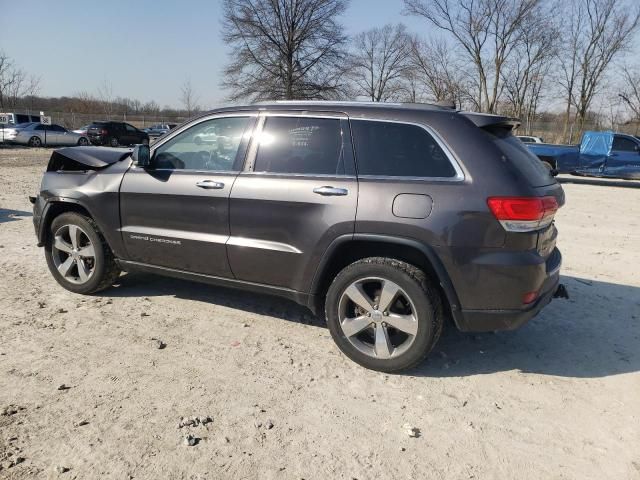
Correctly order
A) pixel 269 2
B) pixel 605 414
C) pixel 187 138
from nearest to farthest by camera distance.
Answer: pixel 605 414 < pixel 187 138 < pixel 269 2

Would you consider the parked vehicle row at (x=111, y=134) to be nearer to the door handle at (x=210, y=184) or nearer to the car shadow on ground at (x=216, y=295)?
the car shadow on ground at (x=216, y=295)

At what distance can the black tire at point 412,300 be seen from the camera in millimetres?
3186

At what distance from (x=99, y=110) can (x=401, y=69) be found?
36.2 meters

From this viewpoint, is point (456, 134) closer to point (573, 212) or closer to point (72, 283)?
point (72, 283)

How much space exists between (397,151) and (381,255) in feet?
2.37

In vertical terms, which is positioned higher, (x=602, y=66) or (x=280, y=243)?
(x=602, y=66)

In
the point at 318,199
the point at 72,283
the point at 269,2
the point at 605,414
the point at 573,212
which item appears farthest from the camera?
the point at 269,2

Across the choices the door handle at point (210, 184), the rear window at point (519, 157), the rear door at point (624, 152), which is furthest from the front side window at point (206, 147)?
the rear door at point (624, 152)

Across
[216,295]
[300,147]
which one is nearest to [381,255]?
[300,147]

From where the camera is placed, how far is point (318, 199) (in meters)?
3.42

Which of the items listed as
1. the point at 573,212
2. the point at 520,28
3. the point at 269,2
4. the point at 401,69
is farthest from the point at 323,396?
the point at 401,69

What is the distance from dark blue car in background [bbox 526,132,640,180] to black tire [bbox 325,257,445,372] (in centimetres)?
1555

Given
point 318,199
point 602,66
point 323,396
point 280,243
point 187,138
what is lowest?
point 323,396

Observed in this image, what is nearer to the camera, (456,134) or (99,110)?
(456,134)
